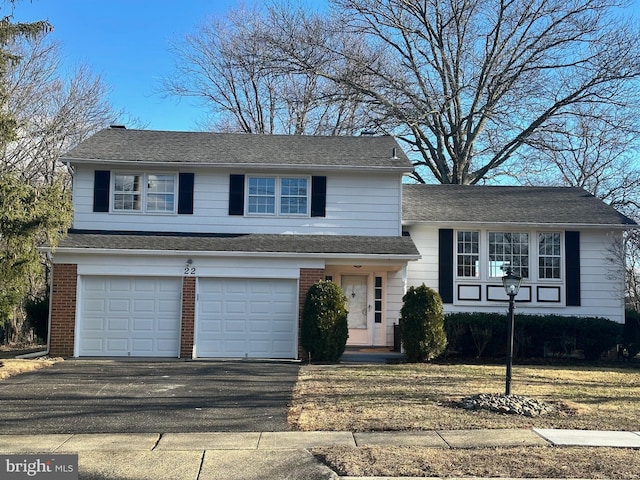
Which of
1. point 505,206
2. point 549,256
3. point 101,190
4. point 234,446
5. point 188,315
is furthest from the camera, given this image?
point 505,206

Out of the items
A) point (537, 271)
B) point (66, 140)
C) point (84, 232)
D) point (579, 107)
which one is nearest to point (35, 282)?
point (66, 140)

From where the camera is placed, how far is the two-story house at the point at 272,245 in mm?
15094

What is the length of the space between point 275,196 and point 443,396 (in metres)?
8.10

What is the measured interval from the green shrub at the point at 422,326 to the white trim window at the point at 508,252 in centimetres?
354

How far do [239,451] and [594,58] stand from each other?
76.9 feet

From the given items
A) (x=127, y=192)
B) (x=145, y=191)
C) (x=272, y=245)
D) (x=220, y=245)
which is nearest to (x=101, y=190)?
(x=127, y=192)

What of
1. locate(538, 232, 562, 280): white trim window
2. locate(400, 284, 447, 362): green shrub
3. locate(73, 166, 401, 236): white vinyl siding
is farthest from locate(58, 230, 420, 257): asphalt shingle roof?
locate(538, 232, 562, 280): white trim window

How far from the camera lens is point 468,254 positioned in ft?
57.0

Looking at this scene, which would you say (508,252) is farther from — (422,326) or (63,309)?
(63,309)

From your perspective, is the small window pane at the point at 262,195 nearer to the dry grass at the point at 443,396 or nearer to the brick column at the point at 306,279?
the brick column at the point at 306,279

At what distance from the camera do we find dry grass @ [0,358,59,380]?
12064 millimetres

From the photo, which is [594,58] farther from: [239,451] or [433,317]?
[239,451]

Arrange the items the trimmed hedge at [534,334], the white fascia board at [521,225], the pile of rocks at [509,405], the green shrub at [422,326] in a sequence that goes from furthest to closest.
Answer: the white fascia board at [521,225], the trimmed hedge at [534,334], the green shrub at [422,326], the pile of rocks at [509,405]

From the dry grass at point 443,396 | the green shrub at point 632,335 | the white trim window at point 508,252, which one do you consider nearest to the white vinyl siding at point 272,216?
the white trim window at point 508,252
